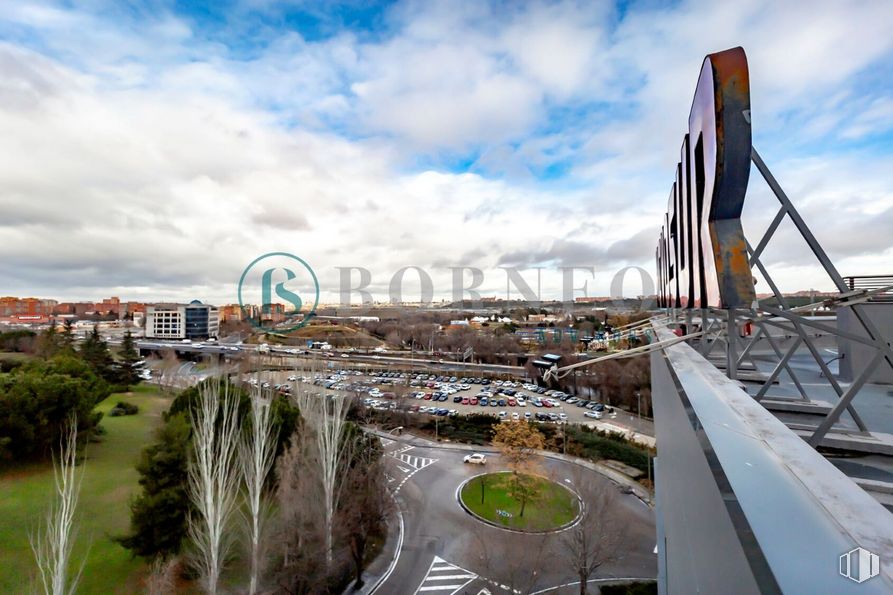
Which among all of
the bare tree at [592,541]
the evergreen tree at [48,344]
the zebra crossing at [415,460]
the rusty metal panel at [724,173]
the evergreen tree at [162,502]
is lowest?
the zebra crossing at [415,460]

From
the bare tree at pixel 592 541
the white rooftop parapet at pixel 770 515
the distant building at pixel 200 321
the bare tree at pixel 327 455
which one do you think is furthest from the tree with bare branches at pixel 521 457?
the distant building at pixel 200 321

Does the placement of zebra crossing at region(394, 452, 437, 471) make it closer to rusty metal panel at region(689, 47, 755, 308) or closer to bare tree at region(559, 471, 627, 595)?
bare tree at region(559, 471, 627, 595)

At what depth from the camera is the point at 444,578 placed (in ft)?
27.8

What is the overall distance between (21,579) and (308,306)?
32.4 metres

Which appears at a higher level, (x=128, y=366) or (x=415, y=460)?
(x=128, y=366)

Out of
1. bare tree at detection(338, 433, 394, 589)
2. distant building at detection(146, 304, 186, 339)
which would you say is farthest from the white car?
distant building at detection(146, 304, 186, 339)

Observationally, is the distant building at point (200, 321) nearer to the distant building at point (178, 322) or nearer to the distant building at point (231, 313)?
the distant building at point (178, 322)

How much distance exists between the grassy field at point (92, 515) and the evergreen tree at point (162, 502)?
0.54 meters

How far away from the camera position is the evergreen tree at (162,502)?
7.55 meters

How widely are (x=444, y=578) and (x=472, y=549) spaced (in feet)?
3.73

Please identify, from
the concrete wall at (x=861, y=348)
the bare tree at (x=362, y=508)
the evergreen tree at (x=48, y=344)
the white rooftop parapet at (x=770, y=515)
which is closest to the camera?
the white rooftop parapet at (x=770, y=515)

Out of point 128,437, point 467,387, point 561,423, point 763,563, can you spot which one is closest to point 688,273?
point 763,563

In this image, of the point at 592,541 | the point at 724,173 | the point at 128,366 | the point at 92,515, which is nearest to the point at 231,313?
the point at 128,366

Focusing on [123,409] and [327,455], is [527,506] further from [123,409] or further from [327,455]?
[123,409]
